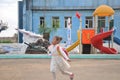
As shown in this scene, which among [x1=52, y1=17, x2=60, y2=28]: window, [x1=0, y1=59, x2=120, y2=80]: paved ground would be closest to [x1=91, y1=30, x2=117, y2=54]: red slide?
[x1=0, y1=59, x2=120, y2=80]: paved ground

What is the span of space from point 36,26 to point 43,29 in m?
2.57

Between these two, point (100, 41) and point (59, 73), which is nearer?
point (59, 73)

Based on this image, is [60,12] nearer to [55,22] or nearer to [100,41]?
[55,22]

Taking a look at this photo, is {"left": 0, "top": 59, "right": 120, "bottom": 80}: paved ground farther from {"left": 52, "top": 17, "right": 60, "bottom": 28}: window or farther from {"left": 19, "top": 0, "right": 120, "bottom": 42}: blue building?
{"left": 52, "top": 17, "right": 60, "bottom": 28}: window

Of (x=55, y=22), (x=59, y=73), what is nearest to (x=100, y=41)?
(x=59, y=73)

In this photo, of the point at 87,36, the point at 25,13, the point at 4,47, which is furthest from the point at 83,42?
the point at 25,13

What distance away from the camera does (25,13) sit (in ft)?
150

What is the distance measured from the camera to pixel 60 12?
45.0m

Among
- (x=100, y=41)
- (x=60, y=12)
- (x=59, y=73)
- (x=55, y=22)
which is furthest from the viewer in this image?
(x=55, y=22)

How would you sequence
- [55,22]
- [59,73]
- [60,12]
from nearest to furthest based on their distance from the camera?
[59,73] → [60,12] → [55,22]

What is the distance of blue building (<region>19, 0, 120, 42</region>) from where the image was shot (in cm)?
4412

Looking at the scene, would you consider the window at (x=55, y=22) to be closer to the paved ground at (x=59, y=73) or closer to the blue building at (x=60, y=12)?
the blue building at (x=60, y=12)

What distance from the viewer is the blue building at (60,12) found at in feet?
145

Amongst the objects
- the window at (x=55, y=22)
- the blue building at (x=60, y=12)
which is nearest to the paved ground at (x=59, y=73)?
the blue building at (x=60, y=12)
